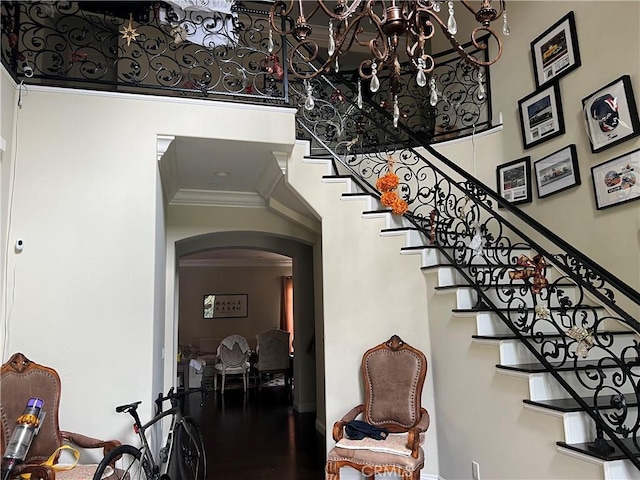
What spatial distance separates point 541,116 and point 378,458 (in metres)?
3.38

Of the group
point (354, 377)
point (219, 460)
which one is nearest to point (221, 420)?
point (219, 460)

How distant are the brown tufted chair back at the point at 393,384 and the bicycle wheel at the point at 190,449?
146cm

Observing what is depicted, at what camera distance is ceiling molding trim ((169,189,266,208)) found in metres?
5.64

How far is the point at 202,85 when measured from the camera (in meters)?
4.03

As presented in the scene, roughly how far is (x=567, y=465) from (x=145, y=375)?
2893mm

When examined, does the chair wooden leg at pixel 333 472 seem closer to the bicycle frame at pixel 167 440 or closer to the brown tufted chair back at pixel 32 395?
the bicycle frame at pixel 167 440

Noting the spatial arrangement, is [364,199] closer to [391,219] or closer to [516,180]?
[391,219]

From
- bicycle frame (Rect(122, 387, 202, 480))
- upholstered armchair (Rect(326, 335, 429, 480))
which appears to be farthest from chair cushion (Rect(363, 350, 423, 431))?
bicycle frame (Rect(122, 387, 202, 480))

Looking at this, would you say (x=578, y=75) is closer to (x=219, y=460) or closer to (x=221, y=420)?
(x=219, y=460)

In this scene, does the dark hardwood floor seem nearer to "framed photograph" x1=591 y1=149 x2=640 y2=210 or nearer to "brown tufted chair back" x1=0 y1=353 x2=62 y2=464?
"brown tufted chair back" x1=0 y1=353 x2=62 y2=464

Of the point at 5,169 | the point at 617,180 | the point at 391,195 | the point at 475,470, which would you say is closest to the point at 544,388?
the point at 475,470

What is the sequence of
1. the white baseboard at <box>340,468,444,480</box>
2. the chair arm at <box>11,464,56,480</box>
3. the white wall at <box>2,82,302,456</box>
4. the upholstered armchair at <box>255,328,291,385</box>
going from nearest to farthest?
the chair arm at <box>11,464,56,480</box>, the white wall at <box>2,82,302,456</box>, the white baseboard at <box>340,468,444,480</box>, the upholstered armchair at <box>255,328,291,385</box>

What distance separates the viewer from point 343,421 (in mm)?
3828

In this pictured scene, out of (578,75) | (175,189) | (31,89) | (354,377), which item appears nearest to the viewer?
(31,89)
